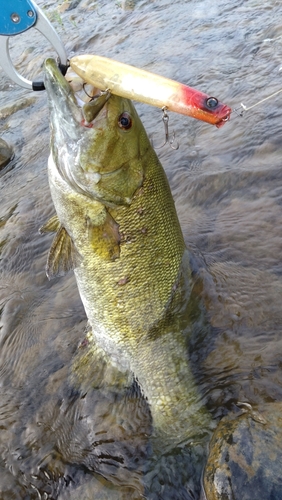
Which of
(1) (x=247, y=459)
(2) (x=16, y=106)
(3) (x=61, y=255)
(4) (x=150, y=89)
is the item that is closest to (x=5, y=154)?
(2) (x=16, y=106)

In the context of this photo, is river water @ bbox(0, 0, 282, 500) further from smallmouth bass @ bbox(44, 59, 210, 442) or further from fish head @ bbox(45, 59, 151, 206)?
fish head @ bbox(45, 59, 151, 206)

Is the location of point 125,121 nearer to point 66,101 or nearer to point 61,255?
point 66,101

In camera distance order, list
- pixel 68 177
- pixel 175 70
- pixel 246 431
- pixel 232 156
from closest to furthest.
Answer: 1. pixel 246 431
2. pixel 68 177
3. pixel 232 156
4. pixel 175 70

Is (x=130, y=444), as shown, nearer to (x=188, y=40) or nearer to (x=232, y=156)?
(x=232, y=156)

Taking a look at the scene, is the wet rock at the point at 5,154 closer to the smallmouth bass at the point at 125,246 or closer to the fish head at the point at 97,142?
the smallmouth bass at the point at 125,246

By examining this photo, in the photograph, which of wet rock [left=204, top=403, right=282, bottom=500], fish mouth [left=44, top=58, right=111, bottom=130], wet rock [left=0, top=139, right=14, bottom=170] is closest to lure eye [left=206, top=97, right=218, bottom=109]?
fish mouth [left=44, top=58, right=111, bottom=130]

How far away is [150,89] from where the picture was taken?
2332 millimetres

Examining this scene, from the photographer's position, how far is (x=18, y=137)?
759 centimetres

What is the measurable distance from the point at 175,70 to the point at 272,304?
511 cm

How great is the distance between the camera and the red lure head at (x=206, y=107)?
218 centimetres

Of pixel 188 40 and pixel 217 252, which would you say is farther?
pixel 188 40

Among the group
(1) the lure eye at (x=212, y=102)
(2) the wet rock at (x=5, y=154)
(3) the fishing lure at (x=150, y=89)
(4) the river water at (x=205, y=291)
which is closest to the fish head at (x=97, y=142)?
(3) the fishing lure at (x=150, y=89)

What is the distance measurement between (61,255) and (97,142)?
0.78 meters

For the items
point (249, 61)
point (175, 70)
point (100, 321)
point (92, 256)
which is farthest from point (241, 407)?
point (175, 70)
